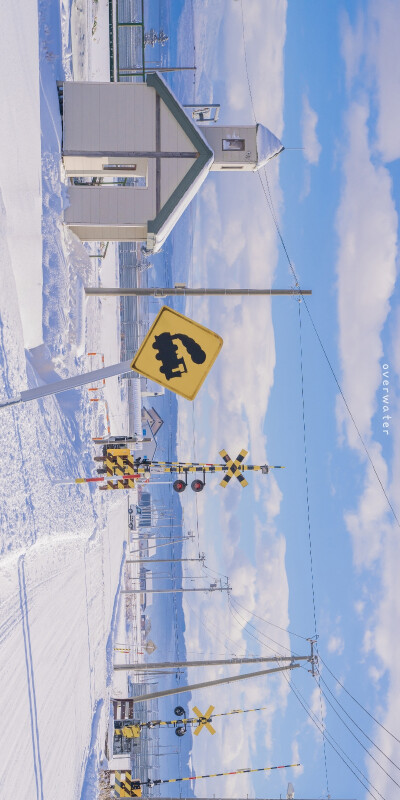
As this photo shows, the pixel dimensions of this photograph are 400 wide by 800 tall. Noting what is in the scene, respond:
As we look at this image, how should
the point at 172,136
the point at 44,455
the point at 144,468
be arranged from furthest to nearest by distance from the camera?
1. the point at 144,468
2. the point at 172,136
3. the point at 44,455

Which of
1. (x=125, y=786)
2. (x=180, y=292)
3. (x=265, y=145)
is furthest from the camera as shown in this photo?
(x=125, y=786)

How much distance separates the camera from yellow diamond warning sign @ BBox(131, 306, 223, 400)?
315 inches

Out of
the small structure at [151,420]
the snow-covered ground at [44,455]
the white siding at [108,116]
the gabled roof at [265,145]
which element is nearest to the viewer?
the snow-covered ground at [44,455]

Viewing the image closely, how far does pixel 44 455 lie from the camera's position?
541 inches

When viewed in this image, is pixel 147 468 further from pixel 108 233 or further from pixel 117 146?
pixel 117 146

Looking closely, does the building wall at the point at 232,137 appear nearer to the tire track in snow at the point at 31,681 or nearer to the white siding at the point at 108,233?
the white siding at the point at 108,233

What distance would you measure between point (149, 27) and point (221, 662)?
33052 mm

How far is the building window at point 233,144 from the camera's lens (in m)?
16.0

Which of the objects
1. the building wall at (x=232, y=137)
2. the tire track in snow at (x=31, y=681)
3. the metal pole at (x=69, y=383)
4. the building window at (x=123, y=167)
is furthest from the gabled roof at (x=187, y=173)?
the tire track in snow at (x=31, y=681)

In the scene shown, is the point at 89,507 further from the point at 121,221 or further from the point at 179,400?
the point at 179,400

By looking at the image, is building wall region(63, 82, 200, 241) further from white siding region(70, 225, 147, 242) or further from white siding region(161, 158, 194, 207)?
white siding region(70, 225, 147, 242)

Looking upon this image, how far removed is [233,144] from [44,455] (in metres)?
9.48

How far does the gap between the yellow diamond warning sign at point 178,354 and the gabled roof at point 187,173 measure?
27.0ft

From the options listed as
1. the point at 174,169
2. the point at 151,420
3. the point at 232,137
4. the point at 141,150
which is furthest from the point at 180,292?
the point at 151,420
